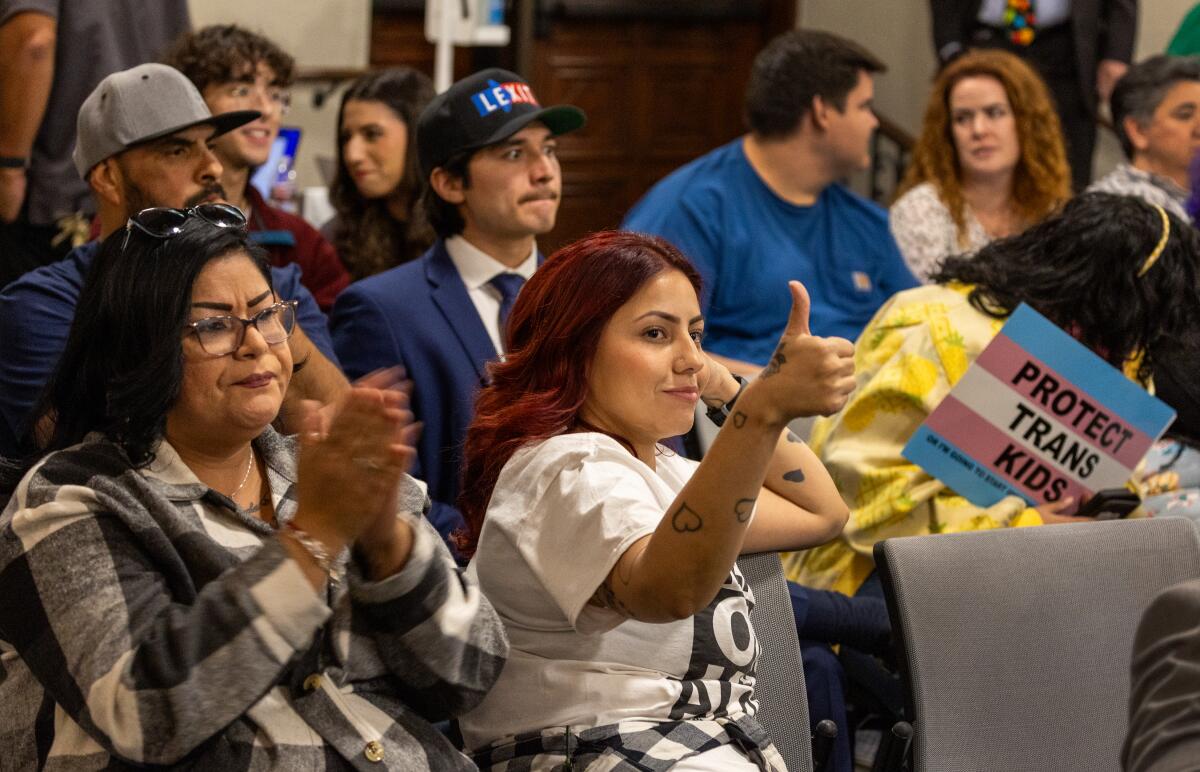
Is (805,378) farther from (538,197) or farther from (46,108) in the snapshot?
(46,108)

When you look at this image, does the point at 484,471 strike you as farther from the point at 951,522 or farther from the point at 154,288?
the point at 951,522

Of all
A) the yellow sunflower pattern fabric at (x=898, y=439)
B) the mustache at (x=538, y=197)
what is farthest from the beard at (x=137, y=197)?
the yellow sunflower pattern fabric at (x=898, y=439)

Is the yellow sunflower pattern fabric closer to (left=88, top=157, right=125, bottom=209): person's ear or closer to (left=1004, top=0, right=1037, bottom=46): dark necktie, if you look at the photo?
(left=88, top=157, right=125, bottom=209): person's ear

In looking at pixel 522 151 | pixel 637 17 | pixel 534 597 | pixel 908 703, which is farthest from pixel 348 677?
pixel 637 17

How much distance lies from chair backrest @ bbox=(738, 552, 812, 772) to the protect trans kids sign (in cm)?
63

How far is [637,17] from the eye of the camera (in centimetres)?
743

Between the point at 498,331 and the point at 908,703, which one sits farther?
the point at 498,331

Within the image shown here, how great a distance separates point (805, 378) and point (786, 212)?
2.65 metres

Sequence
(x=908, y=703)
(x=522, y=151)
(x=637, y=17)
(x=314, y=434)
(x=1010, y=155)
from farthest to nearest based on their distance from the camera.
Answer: (x=637, y=17) → (x=1010, y=155) → (x=522, y=151) → (x=908, y=703) → (x=314, y=434)

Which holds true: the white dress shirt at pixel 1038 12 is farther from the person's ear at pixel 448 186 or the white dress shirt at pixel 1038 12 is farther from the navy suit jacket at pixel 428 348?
the navy suit jacket at pixel 428 348

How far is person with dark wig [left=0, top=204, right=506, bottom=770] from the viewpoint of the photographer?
1554 mm

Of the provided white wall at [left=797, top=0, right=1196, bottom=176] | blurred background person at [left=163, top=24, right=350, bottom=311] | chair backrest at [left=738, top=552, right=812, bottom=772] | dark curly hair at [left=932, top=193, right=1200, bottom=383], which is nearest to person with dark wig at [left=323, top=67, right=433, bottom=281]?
blurred background person at [left=163, top=24, right=350, bottom=311]

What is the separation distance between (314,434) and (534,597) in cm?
43

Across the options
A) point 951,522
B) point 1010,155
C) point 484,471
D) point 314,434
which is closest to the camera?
point 314,434
